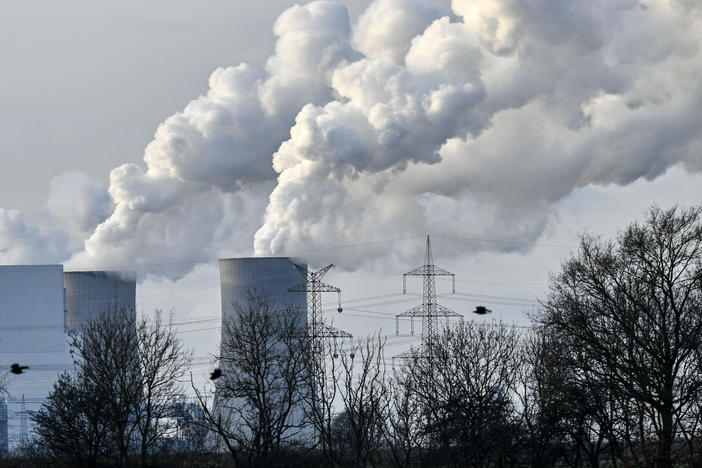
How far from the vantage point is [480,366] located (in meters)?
28.8

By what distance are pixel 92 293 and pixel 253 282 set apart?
13.0m

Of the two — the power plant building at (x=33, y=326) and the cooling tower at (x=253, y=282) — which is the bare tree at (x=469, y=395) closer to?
the cooling tower at (x=253, y=282)

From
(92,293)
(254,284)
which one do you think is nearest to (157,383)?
(254,284)

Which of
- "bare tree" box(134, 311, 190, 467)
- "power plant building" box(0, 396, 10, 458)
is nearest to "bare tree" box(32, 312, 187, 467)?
"bare tree" box(134, 311, 190, 467)

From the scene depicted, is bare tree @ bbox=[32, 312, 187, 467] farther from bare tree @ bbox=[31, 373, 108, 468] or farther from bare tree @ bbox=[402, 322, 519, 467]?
bare tree @ bbox=[402, 322, 519, 467]

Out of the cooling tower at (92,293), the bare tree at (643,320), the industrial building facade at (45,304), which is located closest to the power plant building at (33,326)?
the industrial building facade at (45,304)

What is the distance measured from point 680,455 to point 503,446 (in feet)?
20.3

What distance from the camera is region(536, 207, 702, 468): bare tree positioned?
67.4 ft

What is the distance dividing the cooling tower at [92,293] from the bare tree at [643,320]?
29.4m

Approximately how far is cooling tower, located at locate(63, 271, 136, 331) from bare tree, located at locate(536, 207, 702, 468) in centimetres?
2943

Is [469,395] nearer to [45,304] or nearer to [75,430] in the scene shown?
[75,430]

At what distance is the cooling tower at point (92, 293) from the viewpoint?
4762 cm

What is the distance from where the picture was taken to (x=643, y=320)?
21.6 m

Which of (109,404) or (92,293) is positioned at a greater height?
(92,293)
